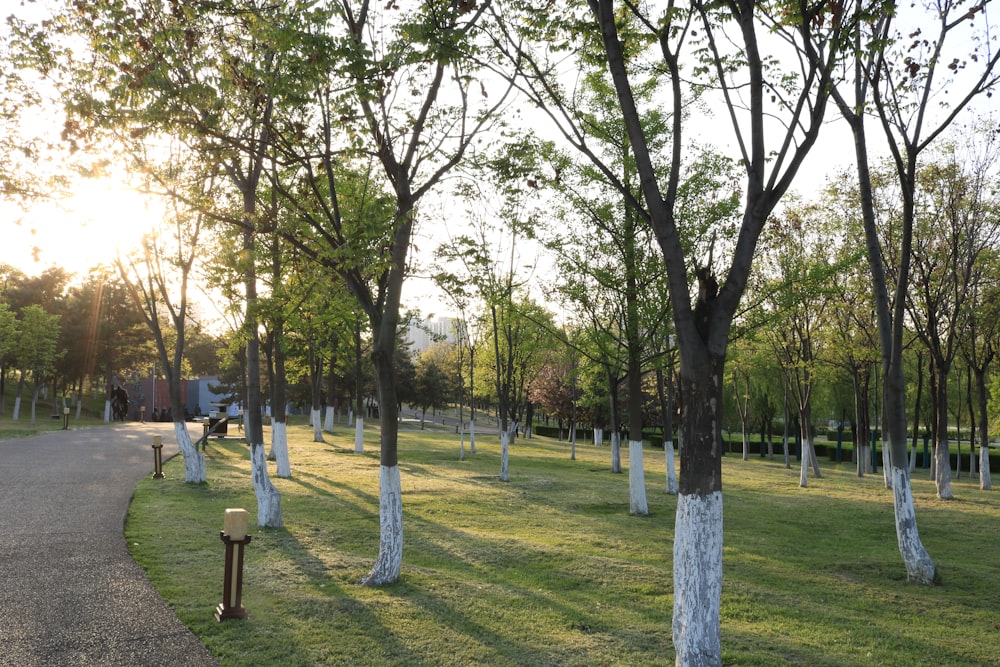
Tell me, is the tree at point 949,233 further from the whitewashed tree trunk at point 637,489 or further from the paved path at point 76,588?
the paved path at point 76,588

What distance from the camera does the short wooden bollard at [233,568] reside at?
265 inches

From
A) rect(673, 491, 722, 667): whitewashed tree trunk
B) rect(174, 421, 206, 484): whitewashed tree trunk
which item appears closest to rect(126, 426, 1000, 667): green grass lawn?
rect(174, 421, 206, 484): whitewashed tree trunk

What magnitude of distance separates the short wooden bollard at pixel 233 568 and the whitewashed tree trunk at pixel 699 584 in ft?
12.8

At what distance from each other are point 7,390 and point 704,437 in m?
73.0

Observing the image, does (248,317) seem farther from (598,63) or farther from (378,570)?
(598,63)

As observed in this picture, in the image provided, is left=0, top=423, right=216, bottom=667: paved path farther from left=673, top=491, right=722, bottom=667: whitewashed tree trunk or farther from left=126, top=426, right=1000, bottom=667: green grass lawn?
left=673, top=491, right=722, bottom=667: whitewashed tree trunk

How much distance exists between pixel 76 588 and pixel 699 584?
6.19 meters

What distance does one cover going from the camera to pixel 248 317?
37.1ft

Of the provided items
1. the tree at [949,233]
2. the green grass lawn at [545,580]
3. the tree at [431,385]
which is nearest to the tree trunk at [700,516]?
the green grass lawn at [545,580]

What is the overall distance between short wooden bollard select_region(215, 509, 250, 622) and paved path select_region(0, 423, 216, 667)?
0.43m

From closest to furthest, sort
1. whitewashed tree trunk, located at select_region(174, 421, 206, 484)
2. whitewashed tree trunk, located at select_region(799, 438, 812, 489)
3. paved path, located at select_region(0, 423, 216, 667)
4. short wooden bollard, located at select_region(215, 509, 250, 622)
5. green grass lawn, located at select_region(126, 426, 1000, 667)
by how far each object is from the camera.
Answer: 1. paved path, located at select_region(0, 423, 216, 667)
2. green grass lawn, located at select_region(126, 426, 1000, 667)
3. short wooden bollard, located at select_region(215, 509, 250, 622)
4. whitewashed tree trunk, located at select_region(174, 421, 206, 484)
5. whitewashed tree trunk, located at select_region(799, 438, 812, 489)

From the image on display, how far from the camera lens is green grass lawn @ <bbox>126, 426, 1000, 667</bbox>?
647 cm

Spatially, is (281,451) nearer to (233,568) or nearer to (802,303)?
(233,568)

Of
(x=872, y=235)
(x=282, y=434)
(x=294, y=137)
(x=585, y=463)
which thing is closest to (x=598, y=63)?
(x=294, y=137)
